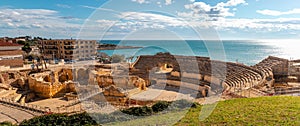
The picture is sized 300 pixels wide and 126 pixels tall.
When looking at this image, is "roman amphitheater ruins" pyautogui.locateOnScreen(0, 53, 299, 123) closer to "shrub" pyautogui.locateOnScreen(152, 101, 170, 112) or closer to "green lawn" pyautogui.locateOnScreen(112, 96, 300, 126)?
"green lawn" pyautogui.locateOnScreen(112, 96, 300, 126)

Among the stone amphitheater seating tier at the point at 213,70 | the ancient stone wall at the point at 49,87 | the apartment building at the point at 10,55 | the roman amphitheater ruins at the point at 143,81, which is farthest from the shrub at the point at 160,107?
the apartment building at the point at 10,55

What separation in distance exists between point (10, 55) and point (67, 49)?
1015 inches

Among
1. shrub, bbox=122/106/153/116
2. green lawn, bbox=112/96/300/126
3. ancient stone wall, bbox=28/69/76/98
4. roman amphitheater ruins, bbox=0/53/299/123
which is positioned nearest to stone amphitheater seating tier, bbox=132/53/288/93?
roman amphitheater ruins, bbox=0/53/299/123

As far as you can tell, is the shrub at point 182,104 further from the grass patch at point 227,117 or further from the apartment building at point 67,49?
the apartment building at point 67,49

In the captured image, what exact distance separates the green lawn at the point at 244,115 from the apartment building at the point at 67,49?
5453 cm

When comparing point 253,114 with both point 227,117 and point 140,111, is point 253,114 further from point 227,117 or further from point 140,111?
point 140,111

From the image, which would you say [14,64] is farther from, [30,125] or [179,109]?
[179,109]

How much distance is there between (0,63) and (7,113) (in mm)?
24540

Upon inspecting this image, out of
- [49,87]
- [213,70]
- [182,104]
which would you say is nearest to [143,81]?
[213,70]

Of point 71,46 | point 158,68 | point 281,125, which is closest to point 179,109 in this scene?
point 281,125

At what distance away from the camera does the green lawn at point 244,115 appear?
9992mm

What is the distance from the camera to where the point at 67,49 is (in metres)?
64.1

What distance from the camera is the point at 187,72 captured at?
32312 mm

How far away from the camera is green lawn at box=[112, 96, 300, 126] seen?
32.8 ft
